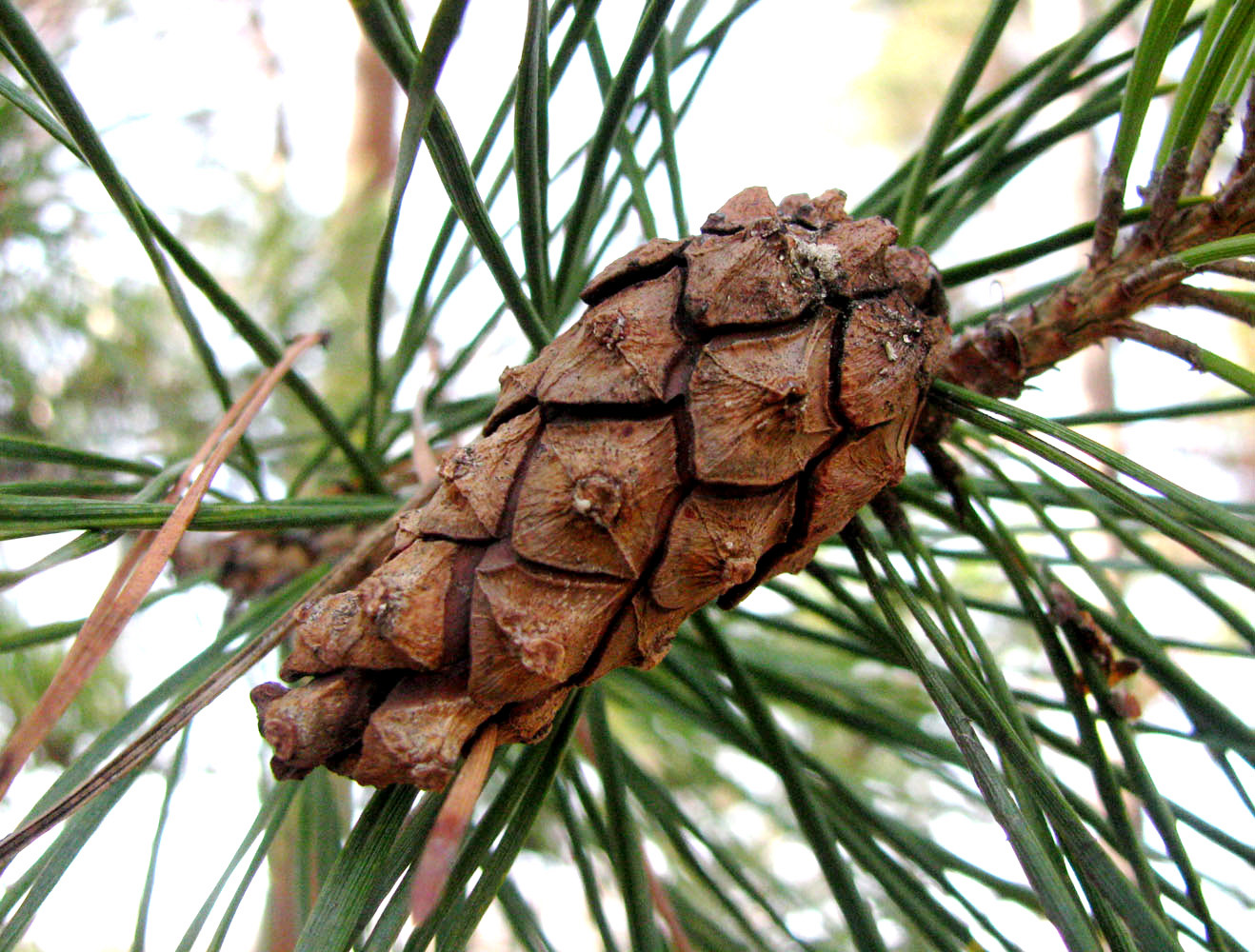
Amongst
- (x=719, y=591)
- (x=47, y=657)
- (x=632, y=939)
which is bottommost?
(x=632, y=939)

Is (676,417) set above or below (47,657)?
below

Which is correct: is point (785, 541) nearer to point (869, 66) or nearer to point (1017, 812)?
point (1017, 812)

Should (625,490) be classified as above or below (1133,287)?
below

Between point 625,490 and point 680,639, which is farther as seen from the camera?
point 680,639

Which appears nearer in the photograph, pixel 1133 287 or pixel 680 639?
pixel 1133 287

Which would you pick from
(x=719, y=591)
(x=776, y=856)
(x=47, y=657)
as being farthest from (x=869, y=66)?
(x=719, y=591)

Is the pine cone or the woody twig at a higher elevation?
the woody twig

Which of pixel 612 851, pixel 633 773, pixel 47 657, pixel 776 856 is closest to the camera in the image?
pixel 612 851

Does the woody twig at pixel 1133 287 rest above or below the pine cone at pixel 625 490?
above
